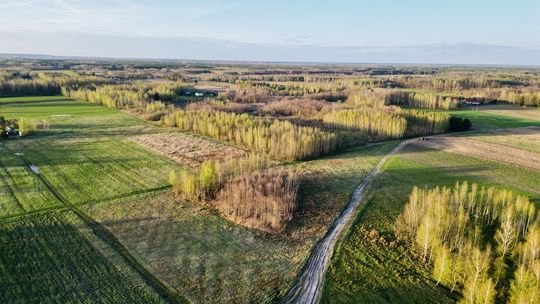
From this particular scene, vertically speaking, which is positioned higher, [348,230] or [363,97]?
[363,97]

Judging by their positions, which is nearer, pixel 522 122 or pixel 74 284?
pixel 74 284

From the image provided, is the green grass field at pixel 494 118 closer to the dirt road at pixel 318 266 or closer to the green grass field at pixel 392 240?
the green grass field at pixel 392 240

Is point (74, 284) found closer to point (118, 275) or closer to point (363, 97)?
point (118, 275)

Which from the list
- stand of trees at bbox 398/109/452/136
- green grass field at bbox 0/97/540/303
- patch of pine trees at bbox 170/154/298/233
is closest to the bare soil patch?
green grass field at bbox 0/97/540/303

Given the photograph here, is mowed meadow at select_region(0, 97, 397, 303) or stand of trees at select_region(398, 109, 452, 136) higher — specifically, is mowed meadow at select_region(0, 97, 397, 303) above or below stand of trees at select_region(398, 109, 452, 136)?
below

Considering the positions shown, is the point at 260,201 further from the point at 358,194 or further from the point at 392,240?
the point at 358,194

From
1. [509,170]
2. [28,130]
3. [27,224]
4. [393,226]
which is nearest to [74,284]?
[27,224]

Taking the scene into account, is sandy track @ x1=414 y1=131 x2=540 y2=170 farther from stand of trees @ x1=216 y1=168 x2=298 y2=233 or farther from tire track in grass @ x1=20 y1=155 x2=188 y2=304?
tire track in grass @ x1=20 y1=155 x2=188 y2=304

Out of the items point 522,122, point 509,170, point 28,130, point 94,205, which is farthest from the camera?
point 522,122
